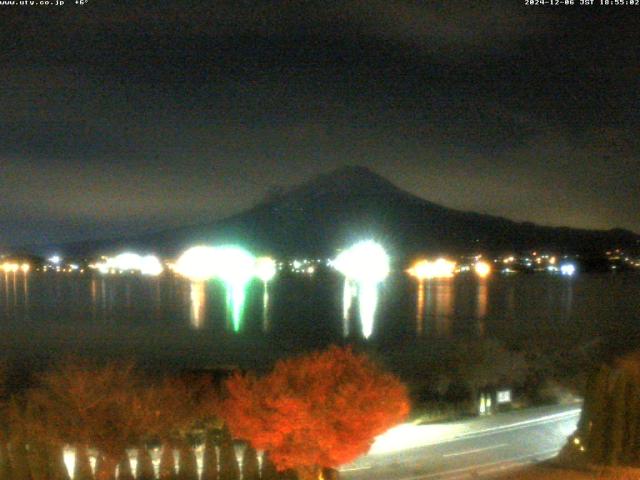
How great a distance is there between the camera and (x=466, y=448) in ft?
39.4

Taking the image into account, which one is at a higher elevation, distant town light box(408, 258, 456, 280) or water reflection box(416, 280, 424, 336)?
distant town light box(408, 258, 456, 280)

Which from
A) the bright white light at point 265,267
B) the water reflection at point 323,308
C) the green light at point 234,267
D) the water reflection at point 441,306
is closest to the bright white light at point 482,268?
the water reflection at point 441,306

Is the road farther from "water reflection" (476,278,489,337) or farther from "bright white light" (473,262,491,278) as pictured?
"bright white light" (473,262,491,278)

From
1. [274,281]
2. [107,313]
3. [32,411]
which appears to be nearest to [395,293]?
[274,281]

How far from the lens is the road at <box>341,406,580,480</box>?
1048cm

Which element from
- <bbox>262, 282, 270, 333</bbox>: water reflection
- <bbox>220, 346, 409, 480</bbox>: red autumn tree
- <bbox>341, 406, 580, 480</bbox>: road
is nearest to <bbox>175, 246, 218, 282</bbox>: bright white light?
<bbox>262, 282, 270, 333</bbox>: water reflection

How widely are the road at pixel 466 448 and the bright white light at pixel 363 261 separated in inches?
3409

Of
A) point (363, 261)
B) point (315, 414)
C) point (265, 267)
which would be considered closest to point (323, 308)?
point (315, 414)

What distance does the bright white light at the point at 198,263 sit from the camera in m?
103

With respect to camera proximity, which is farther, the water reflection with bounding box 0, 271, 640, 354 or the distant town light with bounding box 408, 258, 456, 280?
the distant town light with bounding box 408, 258, 456, 280

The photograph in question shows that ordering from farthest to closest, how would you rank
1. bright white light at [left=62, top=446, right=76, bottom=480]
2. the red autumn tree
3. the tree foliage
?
the tree foliage → bright white light at [left=62, top=446, right=76, bottom=480] → the red autumn tree

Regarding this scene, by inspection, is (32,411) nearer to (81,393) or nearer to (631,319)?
(81,393)

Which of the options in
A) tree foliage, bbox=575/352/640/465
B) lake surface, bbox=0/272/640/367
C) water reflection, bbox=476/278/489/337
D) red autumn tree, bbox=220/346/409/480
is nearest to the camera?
red autumn tree, bbox=220/346/409/480

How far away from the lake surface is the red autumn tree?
65.5 ft
